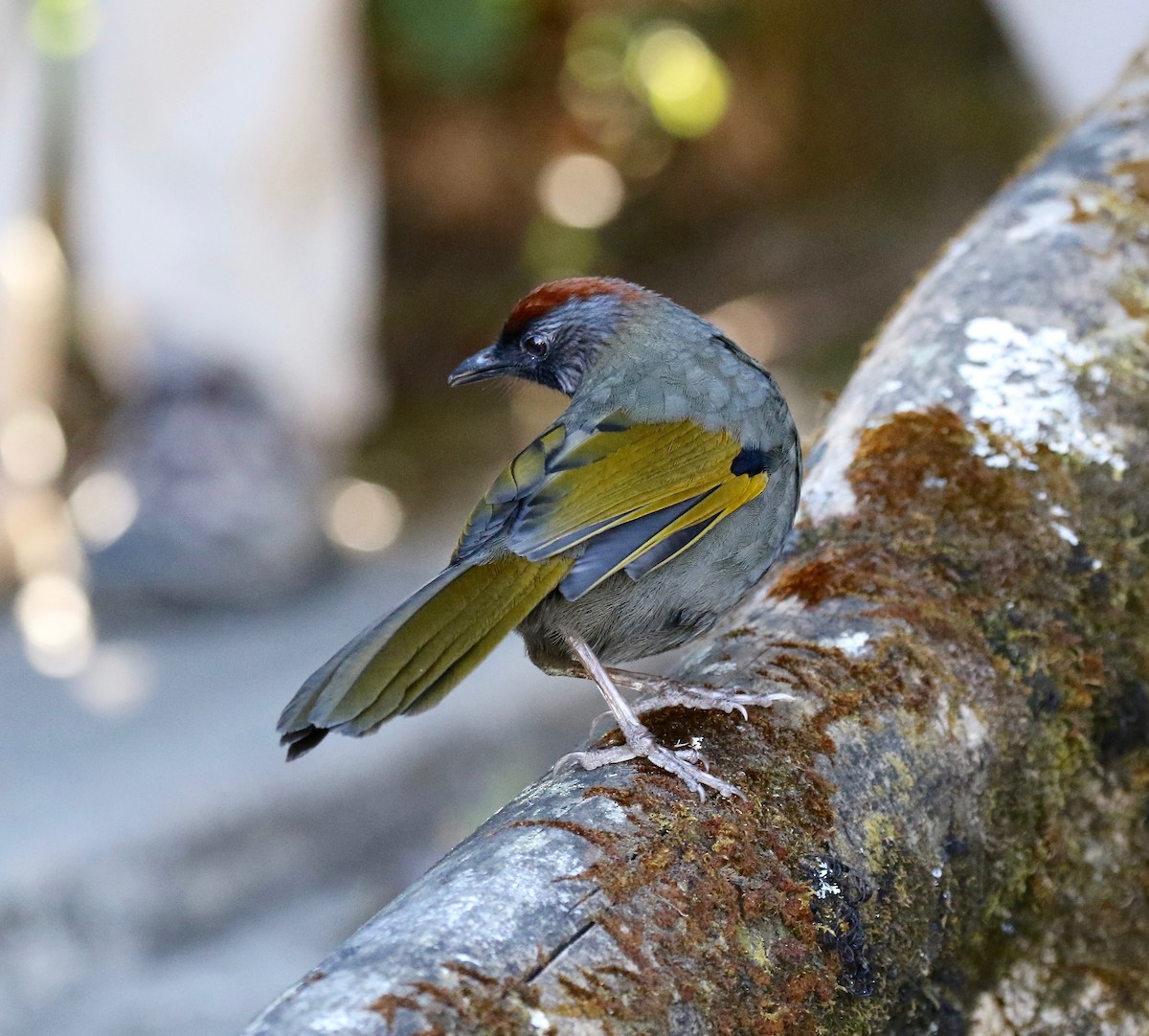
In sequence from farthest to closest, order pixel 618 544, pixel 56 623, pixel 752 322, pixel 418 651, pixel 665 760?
1. pixel 752 322
2. pixel 56 623
3. pixel 618 544
4. pixel 418 651
5. pixel 665 760

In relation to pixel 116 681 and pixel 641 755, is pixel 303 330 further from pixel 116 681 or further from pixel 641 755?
pixel 641 755

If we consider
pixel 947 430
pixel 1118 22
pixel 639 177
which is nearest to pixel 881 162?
pixel 639 177

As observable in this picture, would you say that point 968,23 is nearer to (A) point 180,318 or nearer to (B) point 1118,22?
(B) point 1118,22

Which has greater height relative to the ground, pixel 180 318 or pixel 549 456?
pixel 180 318

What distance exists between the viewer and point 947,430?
2.64 m

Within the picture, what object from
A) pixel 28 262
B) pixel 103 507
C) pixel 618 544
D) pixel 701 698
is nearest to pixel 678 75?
pixel 28 262

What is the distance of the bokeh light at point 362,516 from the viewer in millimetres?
8062

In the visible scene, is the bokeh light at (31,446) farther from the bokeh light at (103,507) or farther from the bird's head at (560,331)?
the bird's head at (560,331)

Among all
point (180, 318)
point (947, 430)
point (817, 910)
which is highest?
point (180, 318)

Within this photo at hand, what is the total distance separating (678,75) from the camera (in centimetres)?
942

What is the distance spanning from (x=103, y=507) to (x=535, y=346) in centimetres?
479

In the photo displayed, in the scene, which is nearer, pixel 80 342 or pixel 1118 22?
pixel 1118 22

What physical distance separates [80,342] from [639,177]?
13.6 feet

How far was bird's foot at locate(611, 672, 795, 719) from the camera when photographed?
217 cm
